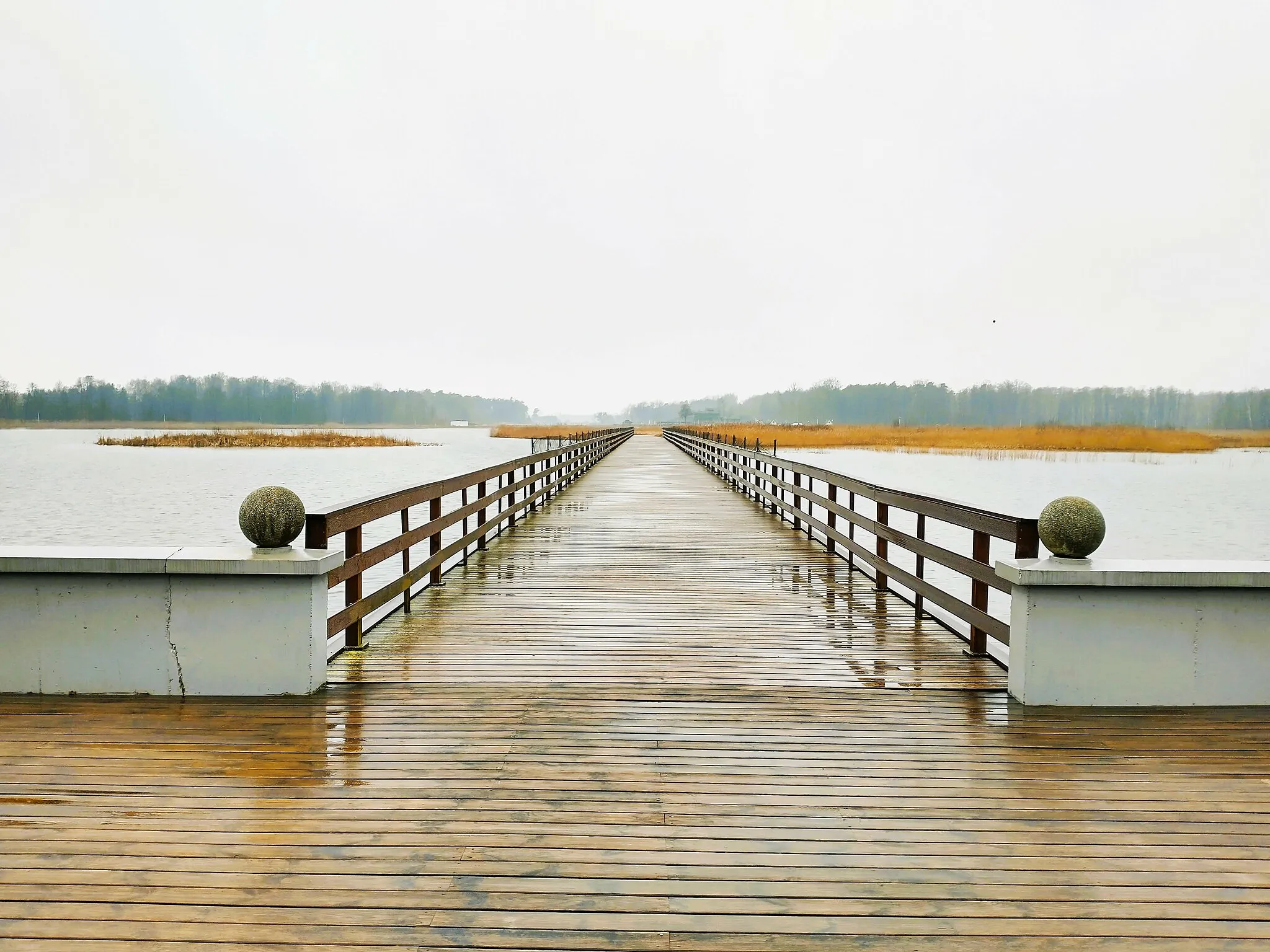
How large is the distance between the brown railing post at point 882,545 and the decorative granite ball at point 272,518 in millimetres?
4684

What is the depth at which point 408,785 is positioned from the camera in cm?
326

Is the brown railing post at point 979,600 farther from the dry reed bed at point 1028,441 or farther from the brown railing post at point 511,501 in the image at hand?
the dry reed bed at point 1028,441

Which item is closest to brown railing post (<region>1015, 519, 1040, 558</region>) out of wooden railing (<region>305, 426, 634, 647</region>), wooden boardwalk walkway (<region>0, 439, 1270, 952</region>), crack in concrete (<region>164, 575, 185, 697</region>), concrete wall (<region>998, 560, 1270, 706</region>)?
concrete wall (<region>998, 560, 1270, 706</region>)

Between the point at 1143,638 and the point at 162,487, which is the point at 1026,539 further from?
the point at 162,487

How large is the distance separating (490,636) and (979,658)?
3.28m

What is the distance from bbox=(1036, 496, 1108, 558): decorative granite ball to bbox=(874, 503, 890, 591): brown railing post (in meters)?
2.57

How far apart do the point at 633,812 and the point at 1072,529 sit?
8.86ft

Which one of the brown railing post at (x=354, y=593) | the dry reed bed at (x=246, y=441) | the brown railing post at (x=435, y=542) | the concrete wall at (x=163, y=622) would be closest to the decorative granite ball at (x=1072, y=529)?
the concrete wall at (x=163, y=622)

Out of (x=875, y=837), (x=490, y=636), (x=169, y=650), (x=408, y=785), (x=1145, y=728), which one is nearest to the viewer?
(x=875, y=837)

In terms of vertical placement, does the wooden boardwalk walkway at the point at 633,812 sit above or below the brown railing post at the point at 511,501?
below

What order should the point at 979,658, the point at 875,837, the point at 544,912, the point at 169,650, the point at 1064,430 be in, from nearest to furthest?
the point at 544,912
the point at 875,837
the point at 169,650
the point at 979,658
the point at 1064,430

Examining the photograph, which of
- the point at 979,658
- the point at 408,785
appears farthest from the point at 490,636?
the point at 979,658

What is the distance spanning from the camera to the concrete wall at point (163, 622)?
4145 mm

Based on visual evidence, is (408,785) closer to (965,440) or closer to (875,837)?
(875,837)
